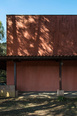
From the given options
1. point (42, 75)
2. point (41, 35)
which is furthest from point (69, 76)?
point (41, 35)

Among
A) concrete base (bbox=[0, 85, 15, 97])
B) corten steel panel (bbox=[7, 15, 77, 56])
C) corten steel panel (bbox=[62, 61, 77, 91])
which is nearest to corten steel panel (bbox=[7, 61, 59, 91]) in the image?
corten steel panel (bbox=[62, 61, 77, 91])

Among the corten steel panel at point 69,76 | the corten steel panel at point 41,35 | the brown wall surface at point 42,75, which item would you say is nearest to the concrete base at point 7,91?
the brown wall surface at point 42,75

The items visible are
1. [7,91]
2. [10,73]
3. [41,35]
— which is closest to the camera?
[7,91]

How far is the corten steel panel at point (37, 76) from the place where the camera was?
870cm

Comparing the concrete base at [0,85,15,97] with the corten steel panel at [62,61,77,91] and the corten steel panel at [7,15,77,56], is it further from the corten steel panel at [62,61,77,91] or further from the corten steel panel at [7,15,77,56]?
the corten steel panel at [62,61,77,91]

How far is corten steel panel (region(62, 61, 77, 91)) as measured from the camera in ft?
28.7

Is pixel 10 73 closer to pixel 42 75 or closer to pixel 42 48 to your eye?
pixel 42 75

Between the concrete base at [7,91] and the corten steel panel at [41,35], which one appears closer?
the concrete base at [7,91]

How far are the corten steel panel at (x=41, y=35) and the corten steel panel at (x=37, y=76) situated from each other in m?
0.91

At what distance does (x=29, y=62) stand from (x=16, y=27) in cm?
318

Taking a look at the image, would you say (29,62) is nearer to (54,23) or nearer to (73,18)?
(54,23)

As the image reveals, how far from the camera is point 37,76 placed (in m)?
8.79

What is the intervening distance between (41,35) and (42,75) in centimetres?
333

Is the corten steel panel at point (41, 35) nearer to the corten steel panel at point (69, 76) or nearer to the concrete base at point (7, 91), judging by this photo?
the corten steel panel at point (69, 76)
